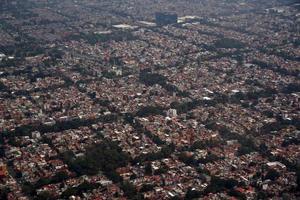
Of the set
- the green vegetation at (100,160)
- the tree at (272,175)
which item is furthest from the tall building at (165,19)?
the tree at (272,175)

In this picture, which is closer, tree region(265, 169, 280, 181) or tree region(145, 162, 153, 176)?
tree region(265, 169, 280, 181)

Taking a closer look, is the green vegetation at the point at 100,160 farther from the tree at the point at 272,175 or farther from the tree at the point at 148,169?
the tree at the point at 272,175

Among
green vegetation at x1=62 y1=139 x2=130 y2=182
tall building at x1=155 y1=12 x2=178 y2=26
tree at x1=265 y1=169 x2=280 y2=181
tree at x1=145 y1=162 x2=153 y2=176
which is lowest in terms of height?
tree at x1=265 y1=169 x2=280 y2=181

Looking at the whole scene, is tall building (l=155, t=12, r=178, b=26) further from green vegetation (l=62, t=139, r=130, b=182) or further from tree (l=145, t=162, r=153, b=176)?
tree (l=145, t=162, r=153, b=176)

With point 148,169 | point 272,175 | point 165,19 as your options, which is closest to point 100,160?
point 148,169

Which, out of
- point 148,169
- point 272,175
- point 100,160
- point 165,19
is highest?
point 165,19

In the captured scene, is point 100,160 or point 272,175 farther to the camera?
point 100,160

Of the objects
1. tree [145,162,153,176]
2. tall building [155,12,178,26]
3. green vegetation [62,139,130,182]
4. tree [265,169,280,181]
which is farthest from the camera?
tall building [155,12,178,26]

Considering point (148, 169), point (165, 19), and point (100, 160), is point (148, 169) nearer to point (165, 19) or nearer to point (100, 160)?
point (100, 160)

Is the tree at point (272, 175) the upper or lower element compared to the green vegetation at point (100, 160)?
lower

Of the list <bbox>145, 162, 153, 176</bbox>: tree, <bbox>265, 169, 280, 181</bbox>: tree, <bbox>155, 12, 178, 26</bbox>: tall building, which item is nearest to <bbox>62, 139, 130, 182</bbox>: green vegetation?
<bbox>145, 162, 153, 176</bbox>: tree

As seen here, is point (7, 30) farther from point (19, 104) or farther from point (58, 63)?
point (19, 104)
